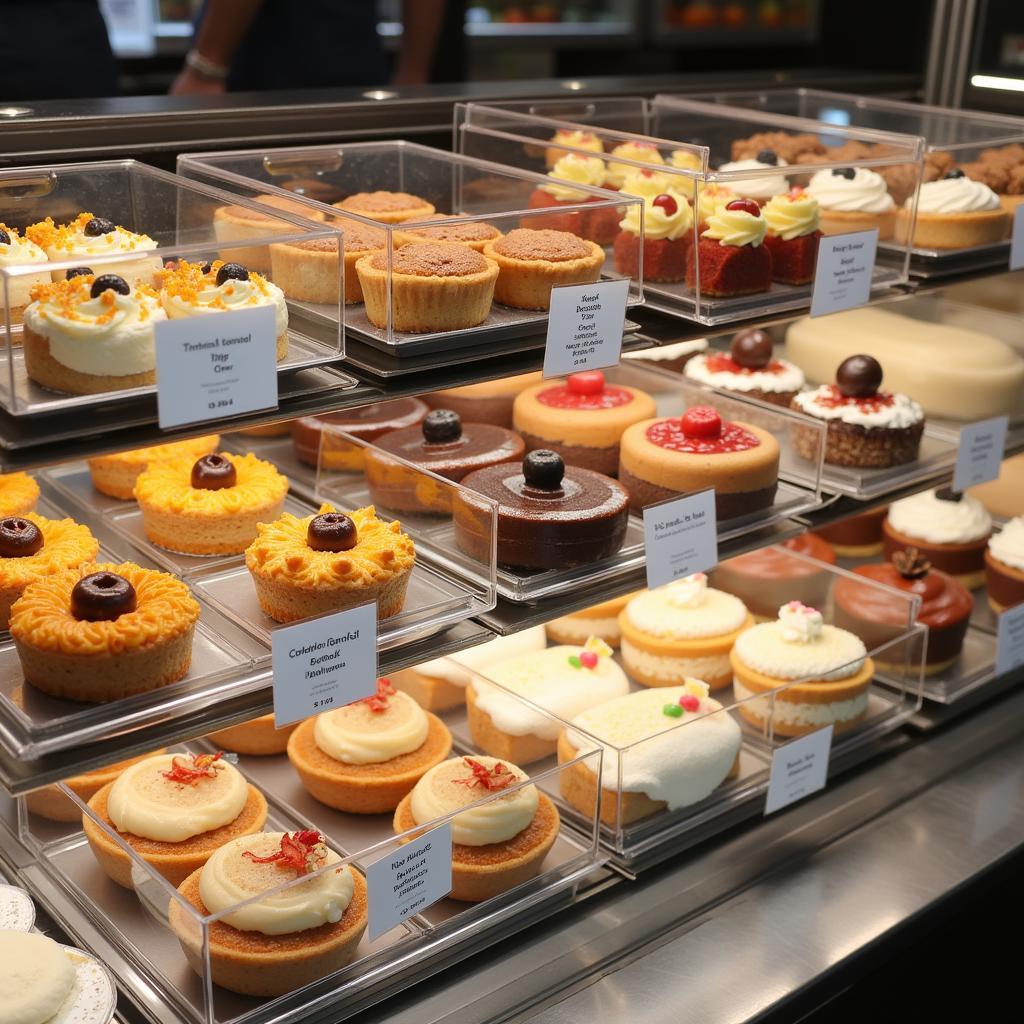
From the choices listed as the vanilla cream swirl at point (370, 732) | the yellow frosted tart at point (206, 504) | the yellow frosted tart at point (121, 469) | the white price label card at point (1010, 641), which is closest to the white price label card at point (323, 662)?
the yellow frosted tart at point (206, 504)

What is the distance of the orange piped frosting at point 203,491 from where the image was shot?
2.03 m

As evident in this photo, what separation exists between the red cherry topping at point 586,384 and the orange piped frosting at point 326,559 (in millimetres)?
814

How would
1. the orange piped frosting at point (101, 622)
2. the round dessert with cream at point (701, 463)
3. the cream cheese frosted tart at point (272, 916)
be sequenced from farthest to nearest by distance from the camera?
1. the round dessert with cream at point (701, 463)
2. the cream cheese frosted tart at point (272, 916)
3. the orange piped frosting at point (101, 622)

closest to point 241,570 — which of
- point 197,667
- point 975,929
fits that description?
point 197,667

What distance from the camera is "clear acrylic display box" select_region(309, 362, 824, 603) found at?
6.48 ft

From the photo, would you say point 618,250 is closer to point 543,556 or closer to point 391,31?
point 543,556

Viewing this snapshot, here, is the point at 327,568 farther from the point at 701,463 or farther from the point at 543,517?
the point at 701,463

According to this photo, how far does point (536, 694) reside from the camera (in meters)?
2.47

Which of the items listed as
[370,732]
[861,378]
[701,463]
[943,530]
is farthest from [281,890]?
[943,530]

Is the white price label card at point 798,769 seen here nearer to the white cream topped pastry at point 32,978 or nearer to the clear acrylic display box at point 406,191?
the clear acrylic display box at point 406,191

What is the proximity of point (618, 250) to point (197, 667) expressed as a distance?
930 mm

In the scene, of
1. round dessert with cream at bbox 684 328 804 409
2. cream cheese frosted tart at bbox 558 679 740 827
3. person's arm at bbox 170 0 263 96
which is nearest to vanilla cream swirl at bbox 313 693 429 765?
cream cheese frosted tart at bbox 558 679 740 827

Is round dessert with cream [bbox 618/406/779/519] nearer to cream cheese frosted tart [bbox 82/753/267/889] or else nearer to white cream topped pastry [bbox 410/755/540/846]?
white cream topped pastry [bbox 410/755/540/846]

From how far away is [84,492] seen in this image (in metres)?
2.25
